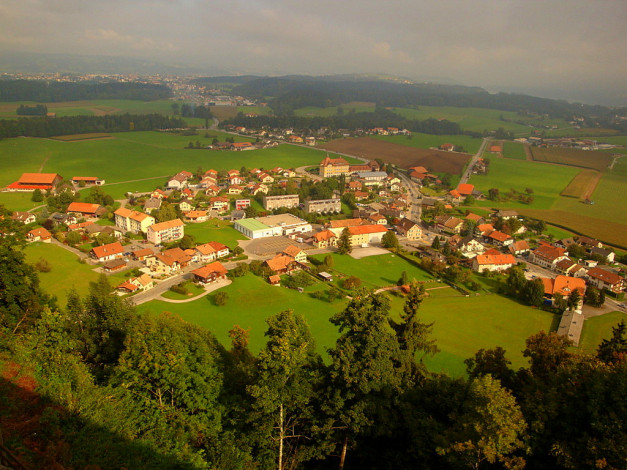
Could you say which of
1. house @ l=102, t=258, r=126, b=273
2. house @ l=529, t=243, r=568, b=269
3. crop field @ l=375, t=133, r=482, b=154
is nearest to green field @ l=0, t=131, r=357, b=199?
crop field @ l=375, t=133, r=482, b=154

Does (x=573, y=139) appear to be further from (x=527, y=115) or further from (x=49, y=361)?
(x=49, y=361)

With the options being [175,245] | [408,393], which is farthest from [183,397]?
[175,245]

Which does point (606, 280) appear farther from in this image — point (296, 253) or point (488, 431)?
point (488, 431)

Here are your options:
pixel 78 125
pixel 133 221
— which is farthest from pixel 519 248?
pixel 78 125

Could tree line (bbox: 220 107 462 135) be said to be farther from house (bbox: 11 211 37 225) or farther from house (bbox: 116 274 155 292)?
house (bbox: 116 274 155 292)

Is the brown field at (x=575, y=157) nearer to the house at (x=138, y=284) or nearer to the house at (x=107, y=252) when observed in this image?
the house at (x=138, y=284)

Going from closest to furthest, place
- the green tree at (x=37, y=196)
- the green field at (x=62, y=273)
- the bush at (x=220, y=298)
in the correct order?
the bush at (x=220, y=298) < the green field at (x=62, y=273) < the green tree at (x=37, y=196)

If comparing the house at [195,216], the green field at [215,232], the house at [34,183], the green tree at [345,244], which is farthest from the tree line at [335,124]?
the green tree at [345,244]
